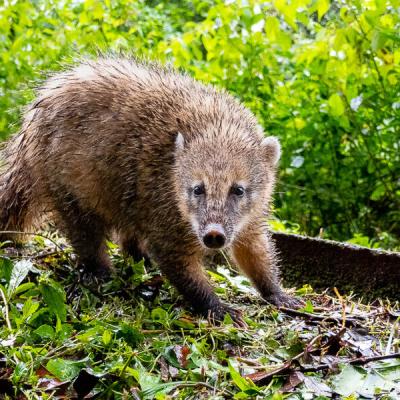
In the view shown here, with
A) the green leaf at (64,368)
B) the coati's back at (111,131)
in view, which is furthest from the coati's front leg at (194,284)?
the green leaf at (64,368)

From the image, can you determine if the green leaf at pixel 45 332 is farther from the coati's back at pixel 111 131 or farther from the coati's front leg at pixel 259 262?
the coati's front leg at pixel 259 262

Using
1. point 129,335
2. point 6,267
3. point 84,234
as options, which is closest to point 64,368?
point 129,335

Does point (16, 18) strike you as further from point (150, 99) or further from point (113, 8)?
point (150, 99)

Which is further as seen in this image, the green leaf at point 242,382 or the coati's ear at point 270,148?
the coati's ear at point 270,148

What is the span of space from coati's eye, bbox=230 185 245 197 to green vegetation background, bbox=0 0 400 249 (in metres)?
1.98

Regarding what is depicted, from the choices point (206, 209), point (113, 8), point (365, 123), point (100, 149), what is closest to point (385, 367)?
point (206, 209)

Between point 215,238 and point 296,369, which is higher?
point 215,238

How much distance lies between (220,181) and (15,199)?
1.50 metres

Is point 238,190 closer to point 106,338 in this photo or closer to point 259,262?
point 259,262

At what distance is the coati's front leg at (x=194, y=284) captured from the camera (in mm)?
3887

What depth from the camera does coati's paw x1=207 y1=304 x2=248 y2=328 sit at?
3.77 meters

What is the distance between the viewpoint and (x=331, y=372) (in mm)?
3111

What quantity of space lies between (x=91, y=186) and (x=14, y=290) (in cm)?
116

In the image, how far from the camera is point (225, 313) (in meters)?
3.88
